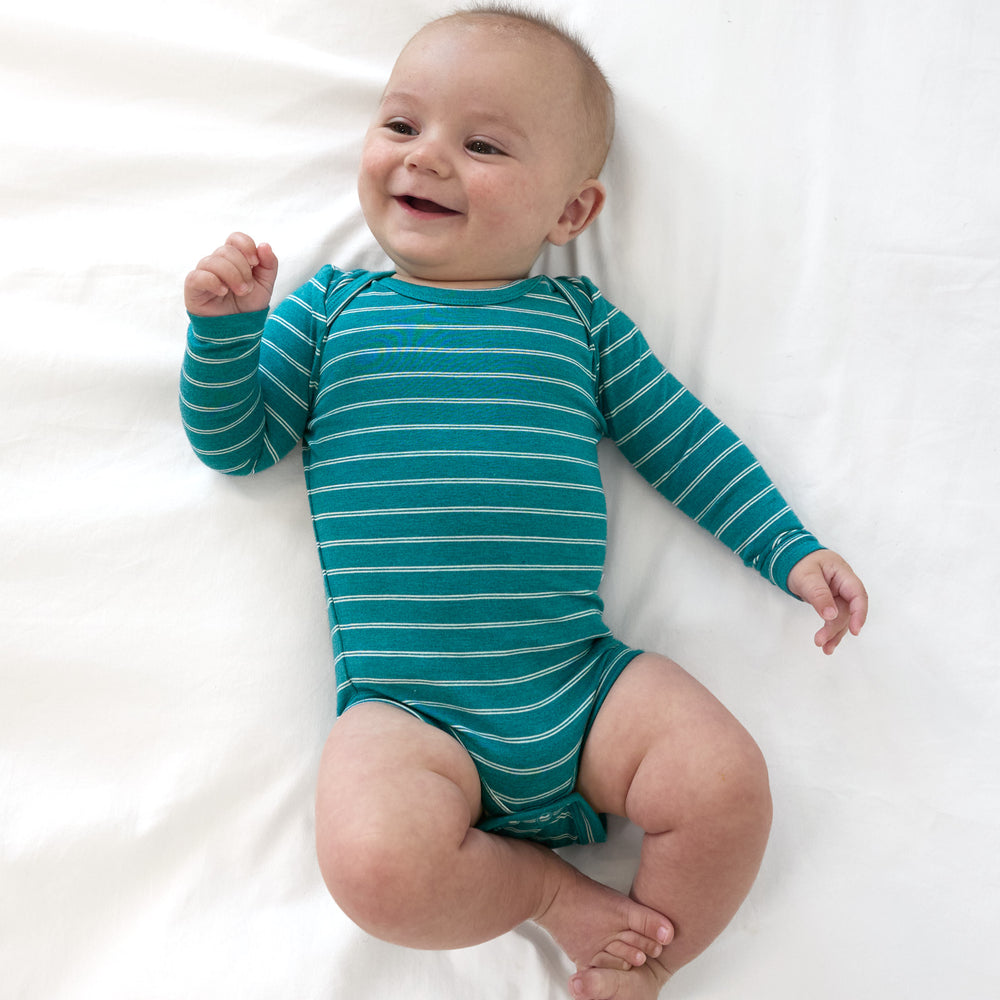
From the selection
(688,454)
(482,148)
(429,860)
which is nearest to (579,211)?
(482,148)

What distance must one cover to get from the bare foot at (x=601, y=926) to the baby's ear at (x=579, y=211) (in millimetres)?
707

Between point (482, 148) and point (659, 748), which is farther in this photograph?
point (482, 148)

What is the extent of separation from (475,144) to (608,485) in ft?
1.37

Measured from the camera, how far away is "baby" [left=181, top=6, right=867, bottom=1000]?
3.00 ft

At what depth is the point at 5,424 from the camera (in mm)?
1040

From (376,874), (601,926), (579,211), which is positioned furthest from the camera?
(579,211)

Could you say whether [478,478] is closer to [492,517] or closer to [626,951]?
[492,517]

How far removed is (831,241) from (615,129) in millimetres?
290

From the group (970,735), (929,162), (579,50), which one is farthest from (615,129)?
(970,735)

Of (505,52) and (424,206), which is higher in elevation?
(505,52)

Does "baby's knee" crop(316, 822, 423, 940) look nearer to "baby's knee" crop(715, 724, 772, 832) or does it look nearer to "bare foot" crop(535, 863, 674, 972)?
"bare foot" crop(535, 863, 674, 972)

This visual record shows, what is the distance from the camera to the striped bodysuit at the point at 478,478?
98 centimetres

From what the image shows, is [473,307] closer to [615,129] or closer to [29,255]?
[615,129]

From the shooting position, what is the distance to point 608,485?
1.16 meters
